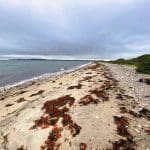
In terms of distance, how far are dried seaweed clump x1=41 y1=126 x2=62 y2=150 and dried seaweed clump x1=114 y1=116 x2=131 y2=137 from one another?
2943 mm

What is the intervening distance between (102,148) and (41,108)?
7241 millimetres

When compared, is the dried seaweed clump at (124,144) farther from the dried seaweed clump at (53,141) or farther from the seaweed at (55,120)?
the dried seaweed clump at (53,141)

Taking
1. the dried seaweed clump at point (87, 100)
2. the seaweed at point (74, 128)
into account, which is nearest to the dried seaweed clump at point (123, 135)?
the seaweed at point (74, 128)

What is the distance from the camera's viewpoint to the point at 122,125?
1365cm

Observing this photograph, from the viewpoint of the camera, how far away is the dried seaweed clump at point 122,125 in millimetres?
12781

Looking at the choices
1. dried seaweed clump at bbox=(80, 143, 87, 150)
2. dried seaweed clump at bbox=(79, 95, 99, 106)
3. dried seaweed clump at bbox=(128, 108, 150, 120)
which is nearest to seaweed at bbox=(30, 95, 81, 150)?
dried seaweed clump at bbox=(79, 95, 99, 106)

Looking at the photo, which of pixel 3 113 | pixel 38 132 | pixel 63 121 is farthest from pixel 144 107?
pixel 3 113

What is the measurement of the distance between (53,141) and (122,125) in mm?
3696

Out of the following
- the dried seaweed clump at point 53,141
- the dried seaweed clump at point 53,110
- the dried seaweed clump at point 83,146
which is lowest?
the dried seaweed clump at point 53,110

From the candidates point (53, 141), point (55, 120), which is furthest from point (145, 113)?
point (53, 141)

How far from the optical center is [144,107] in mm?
17156

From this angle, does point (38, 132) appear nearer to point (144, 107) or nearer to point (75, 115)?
point (75, 115)

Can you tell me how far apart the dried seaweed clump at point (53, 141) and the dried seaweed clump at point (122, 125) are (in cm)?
294

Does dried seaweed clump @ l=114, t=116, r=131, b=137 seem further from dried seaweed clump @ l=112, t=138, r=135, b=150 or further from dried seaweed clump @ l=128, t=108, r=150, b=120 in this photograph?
dried seaweed clump @ l=128, t=108, r=150, b=120
